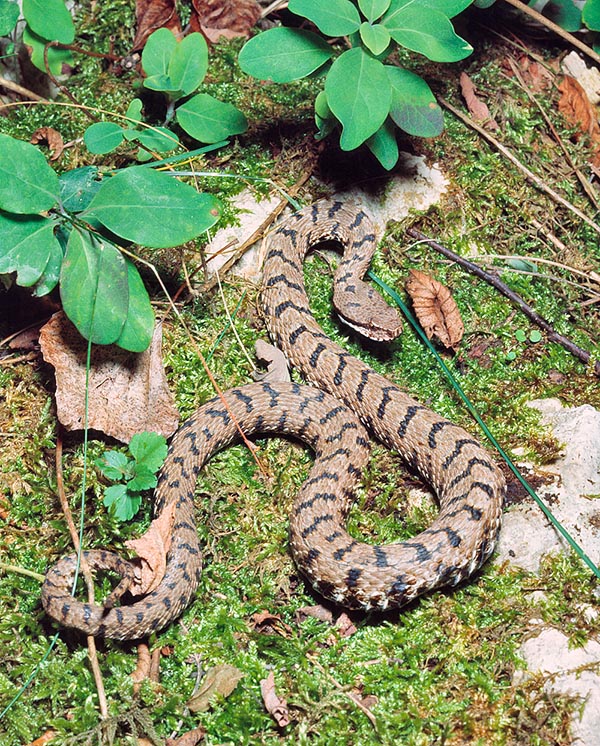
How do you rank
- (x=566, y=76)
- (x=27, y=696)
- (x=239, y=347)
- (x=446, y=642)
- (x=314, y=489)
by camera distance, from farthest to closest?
(x=566, y=76) → (x=239, y=347) → (x=314, y=489) → (x=446, y=642) → (x=27, y=696)

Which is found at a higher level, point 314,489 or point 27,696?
point 314,489

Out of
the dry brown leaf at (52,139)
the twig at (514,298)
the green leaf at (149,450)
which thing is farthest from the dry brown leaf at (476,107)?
the green leaf at (149,450)

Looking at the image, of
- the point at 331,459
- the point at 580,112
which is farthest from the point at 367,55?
the point at 580,112

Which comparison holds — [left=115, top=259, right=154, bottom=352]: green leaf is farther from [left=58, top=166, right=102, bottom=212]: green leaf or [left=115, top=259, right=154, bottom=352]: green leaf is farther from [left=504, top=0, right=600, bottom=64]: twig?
[left=504, top=0, right=600, bottom=64]: twig

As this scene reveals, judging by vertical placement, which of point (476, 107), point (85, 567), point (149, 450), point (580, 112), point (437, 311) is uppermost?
point (580, 112)

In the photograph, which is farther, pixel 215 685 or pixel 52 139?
pixel 52 139

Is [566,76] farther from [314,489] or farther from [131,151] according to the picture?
[314,489]

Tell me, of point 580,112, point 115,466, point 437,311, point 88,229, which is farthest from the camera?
point 580,112

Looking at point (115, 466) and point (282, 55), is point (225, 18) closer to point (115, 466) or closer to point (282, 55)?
point (282, 55)

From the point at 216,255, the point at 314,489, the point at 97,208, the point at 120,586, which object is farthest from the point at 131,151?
the point at 120,586
